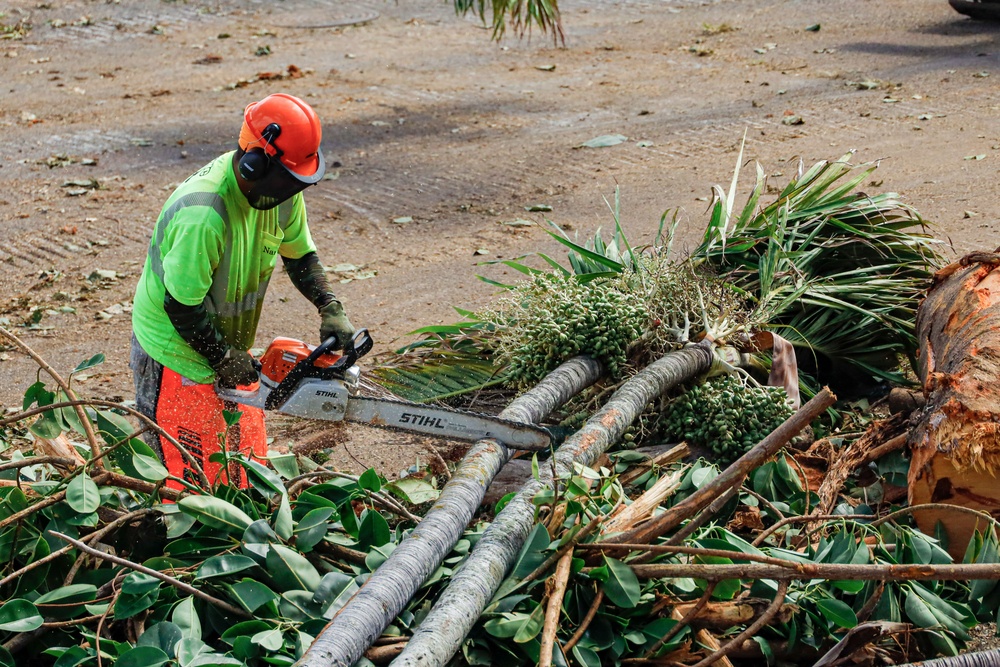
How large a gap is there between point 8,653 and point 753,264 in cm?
363

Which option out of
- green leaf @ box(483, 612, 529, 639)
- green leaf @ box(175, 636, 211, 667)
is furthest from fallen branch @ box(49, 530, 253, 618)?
green leaf @ box(483, 612, 529, 639)

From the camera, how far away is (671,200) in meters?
7.05

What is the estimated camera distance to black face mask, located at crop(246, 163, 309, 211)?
3.26 m

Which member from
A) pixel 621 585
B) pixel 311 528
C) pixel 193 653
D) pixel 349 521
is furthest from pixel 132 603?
pixel 621 585

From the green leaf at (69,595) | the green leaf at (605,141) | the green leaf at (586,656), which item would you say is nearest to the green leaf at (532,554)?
the green leaf at (586,656)

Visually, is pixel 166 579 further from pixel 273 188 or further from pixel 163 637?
pixel 273 188

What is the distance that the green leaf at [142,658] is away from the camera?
222 centimetres

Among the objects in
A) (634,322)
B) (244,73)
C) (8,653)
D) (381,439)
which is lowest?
(381,439)

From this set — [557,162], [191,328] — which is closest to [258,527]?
[191,328]

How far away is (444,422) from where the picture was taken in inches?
133

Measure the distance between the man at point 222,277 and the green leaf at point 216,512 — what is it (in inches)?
9.8

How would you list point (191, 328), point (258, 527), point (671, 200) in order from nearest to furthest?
point (258, 527)
point (191, 328)
point (671, 200)

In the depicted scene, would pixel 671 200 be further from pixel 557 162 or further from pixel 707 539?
pixel 707 539

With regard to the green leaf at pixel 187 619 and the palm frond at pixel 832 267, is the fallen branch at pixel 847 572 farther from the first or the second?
the palm frond at pixel 832 267
